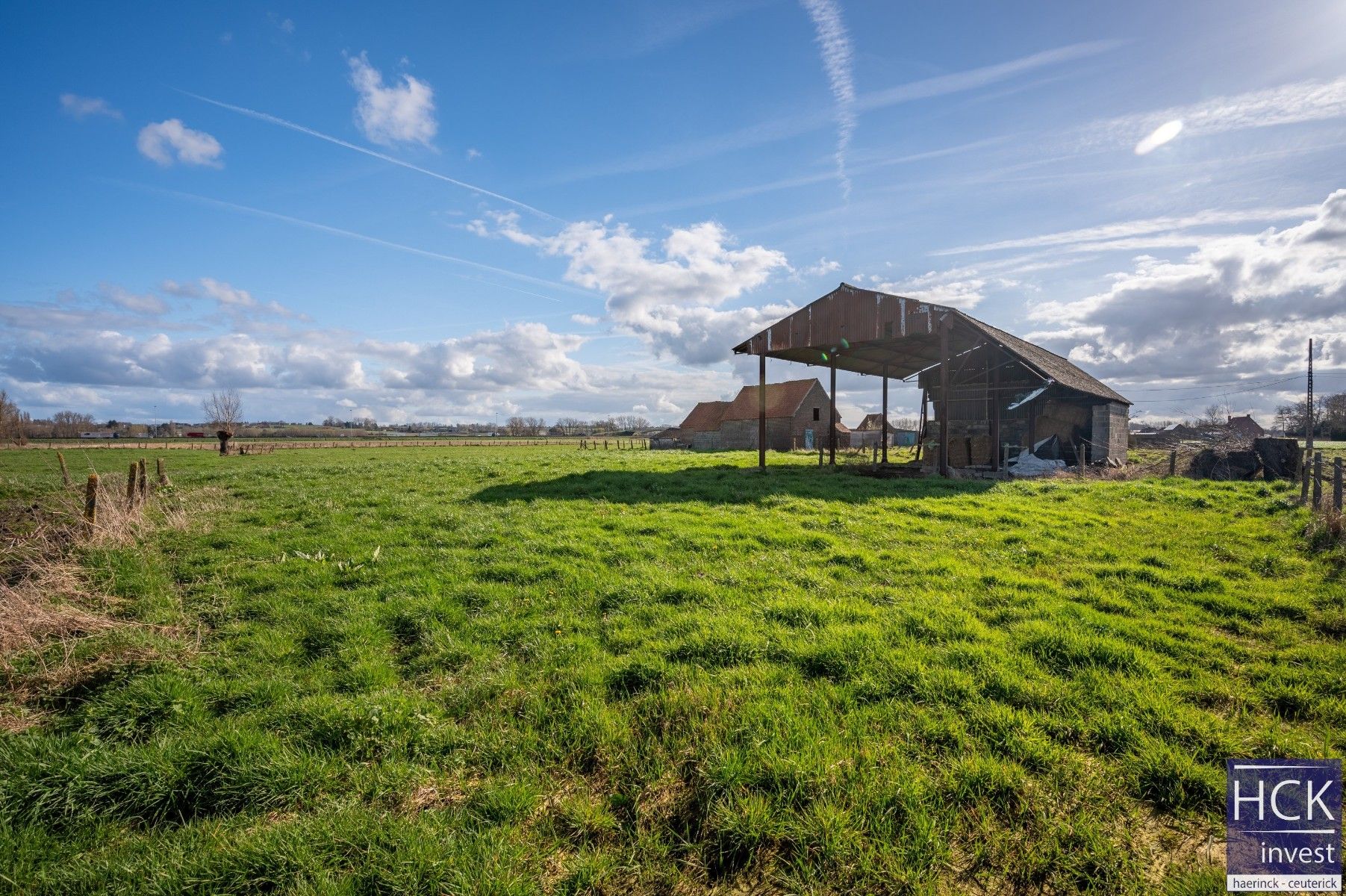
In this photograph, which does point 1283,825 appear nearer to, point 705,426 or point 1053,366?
point 1053,366

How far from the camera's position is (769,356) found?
23.0 m

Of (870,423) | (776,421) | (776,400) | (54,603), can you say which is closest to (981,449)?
(54,603)

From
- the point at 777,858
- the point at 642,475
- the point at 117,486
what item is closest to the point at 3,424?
the point at 117,486

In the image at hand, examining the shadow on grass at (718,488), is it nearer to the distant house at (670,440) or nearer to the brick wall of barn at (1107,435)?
the brick wall of barn at (1107,435)

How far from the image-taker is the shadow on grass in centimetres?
1378

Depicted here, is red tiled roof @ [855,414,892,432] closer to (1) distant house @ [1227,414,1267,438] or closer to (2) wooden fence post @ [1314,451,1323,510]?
(1) distant house @ [1227,414,1267,438]

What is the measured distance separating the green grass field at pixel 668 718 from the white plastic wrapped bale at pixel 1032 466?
15.3 m

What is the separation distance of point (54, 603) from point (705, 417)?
54.6 metres

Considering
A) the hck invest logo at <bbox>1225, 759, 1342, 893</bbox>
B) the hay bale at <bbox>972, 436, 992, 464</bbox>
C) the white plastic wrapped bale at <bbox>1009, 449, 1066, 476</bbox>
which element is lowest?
the hck invest logo at <bbox>1225, 759, 1342, 893</bbox>

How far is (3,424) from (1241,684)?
111239 millimetres

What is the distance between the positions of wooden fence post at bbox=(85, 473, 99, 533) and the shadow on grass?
6.73 meters

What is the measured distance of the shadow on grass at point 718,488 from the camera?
45.2ft

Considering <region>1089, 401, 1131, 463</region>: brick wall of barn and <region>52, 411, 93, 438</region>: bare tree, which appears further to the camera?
<region>52, 411, 93, 438</region>: bare tree

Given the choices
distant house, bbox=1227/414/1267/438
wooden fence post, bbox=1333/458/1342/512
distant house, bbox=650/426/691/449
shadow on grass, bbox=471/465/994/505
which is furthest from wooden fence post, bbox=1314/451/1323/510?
distant house, bbox=1227/414/1267/438
